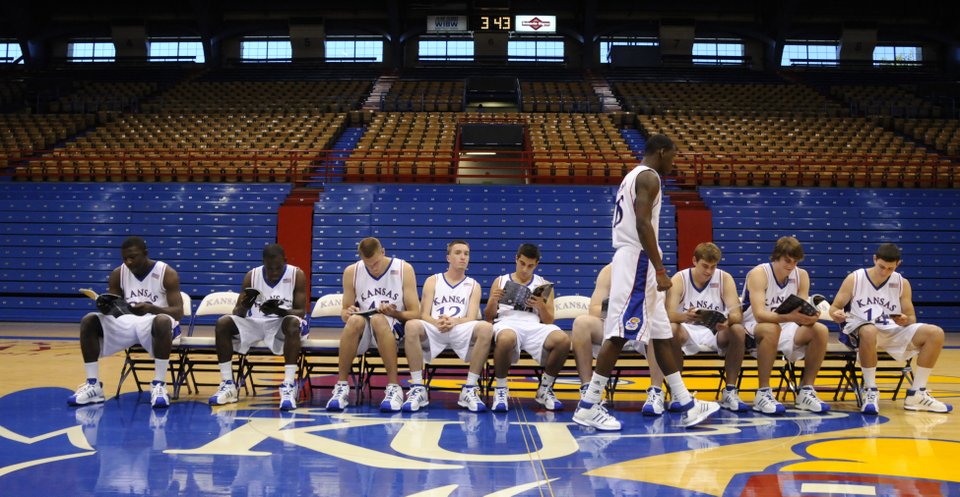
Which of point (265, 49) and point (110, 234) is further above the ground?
point (265, 49)

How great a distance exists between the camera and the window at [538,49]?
28422mm

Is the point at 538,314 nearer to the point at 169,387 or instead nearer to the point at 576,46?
the point at 169,387

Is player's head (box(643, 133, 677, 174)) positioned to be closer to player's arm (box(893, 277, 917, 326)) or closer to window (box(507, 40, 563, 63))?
player's arm (box(893, 277, 917, 326))

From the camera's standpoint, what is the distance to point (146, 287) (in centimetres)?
633

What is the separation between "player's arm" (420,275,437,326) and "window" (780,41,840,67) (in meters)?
26.0

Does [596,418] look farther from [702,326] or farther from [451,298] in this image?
[451,298]

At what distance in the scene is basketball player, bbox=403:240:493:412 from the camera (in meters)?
5.79

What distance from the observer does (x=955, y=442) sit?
4637 mm

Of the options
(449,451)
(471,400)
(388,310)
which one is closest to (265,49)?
(388,310)

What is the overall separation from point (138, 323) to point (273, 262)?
1193mm

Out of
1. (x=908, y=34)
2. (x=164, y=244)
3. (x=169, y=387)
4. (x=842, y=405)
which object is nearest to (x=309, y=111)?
(x=164, y=244)

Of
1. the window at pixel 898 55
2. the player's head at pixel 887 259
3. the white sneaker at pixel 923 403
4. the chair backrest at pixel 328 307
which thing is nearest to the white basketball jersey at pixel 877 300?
the player's head at pixel 887 259

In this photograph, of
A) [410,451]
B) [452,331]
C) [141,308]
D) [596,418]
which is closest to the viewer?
[410,451]

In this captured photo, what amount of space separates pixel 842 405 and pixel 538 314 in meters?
2.65
